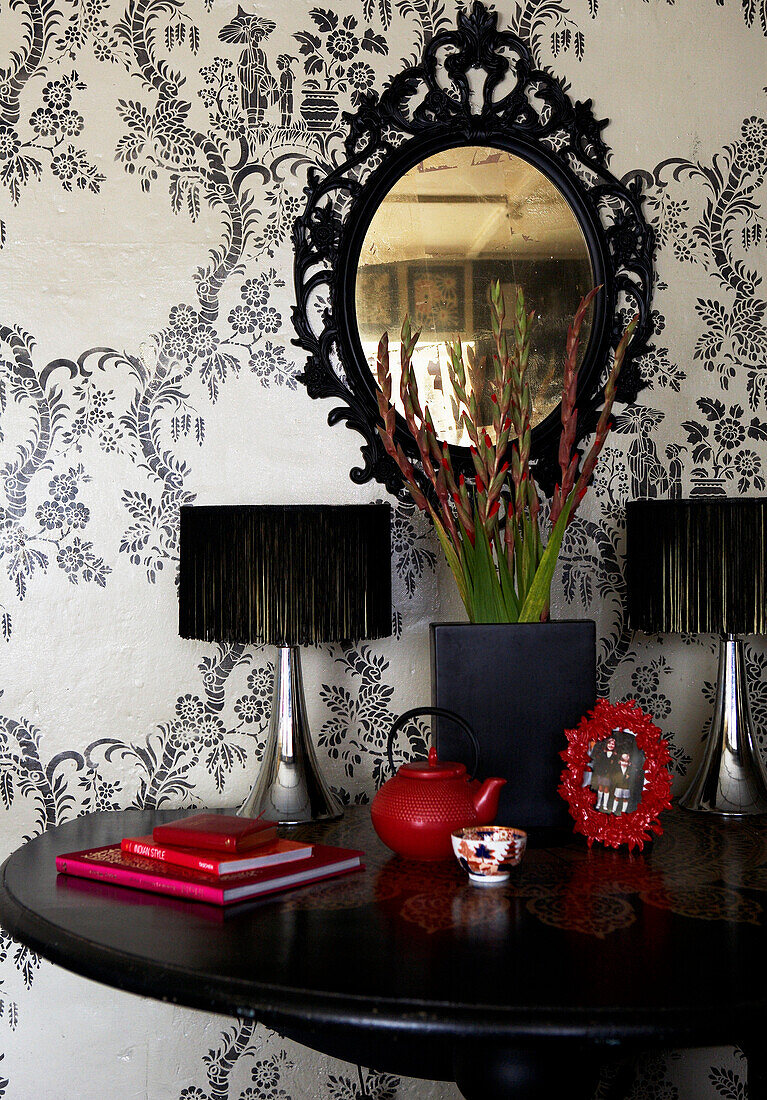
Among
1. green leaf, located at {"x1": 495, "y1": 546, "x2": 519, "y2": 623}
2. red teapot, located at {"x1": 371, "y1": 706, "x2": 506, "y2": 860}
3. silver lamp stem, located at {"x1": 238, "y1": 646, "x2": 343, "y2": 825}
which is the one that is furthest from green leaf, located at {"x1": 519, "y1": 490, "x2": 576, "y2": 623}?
silver lamp stem, located at {"x1": 238, "y1": 646, "x2": 343, "y2": 825}

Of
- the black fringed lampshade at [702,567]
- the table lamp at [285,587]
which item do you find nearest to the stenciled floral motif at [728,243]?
the black fringed lampshade at [702,567]

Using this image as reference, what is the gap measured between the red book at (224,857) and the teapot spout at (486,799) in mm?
237

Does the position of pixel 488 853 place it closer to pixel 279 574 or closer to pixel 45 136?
pixel 279 574

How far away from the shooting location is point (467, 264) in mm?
1995

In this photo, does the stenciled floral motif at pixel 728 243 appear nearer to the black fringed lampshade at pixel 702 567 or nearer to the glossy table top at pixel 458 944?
the black fringed lampshade at pixel 702 567

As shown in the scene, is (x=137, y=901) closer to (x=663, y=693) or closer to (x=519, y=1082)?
(x=519, y=1082)

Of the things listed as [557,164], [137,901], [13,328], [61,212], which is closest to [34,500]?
[13,328]

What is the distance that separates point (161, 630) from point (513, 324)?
0.92 meters

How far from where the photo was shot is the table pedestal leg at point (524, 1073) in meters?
1.17

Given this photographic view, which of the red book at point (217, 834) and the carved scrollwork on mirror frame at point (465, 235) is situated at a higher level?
the carved scrollwork on mirror frame at point (465, 235)

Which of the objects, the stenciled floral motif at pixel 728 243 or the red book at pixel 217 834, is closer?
the red book at pixel 217 834

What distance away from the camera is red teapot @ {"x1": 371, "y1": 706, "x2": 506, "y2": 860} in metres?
1.37

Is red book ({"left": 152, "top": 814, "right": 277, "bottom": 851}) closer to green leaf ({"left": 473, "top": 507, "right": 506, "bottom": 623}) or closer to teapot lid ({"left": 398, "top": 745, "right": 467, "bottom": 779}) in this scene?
teapot lid ({"left": 398, "top": 745, "right": 467, "bottom": 779})

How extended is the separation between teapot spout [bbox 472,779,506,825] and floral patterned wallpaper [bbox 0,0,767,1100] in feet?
2.00
